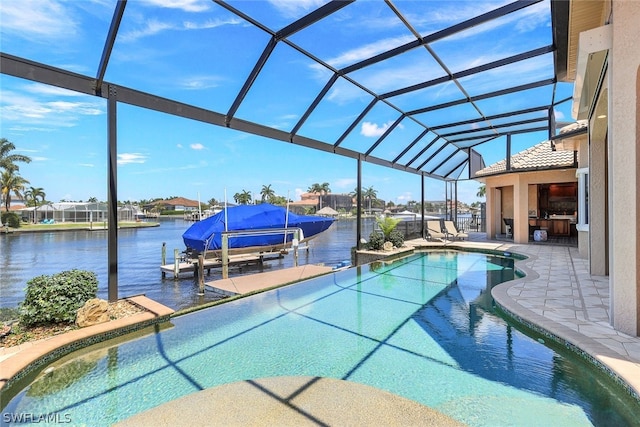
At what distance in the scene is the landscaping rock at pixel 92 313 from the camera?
14.3ft

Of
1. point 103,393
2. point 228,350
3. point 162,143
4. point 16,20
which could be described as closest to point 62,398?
point 103,393

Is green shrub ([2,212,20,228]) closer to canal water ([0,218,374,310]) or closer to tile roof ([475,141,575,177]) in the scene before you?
canal water ([0,218,374,310])

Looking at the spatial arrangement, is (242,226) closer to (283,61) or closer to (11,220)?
(283,61)

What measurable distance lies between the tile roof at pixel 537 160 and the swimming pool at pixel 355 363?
908cm

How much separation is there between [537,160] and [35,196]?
174 feet

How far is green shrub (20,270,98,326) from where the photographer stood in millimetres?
4188

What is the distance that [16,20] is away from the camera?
12.7ft

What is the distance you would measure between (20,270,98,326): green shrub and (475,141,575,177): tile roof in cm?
1490

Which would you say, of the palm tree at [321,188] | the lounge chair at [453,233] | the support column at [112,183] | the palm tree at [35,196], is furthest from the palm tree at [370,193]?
the support column at [112,183]

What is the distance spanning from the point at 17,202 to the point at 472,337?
50.5m

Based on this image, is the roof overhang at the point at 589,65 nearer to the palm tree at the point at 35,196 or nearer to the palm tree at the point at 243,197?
the palm tree at the point at 35,196

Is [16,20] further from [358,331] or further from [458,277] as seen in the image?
[458,277]

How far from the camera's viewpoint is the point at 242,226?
11.8m

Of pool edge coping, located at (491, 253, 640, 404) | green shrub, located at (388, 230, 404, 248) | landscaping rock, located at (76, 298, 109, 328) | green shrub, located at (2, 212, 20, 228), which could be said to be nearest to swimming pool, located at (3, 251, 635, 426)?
pool edge coping, located at (491, 253, 640, 404)
